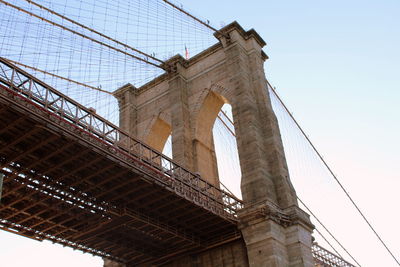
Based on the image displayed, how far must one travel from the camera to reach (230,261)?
100 ft

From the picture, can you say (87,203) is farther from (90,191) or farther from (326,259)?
(326,259)

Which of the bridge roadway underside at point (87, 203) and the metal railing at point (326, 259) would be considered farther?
the metal railing at point (326, 259)

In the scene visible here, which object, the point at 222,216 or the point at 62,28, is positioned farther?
the point at 62,28

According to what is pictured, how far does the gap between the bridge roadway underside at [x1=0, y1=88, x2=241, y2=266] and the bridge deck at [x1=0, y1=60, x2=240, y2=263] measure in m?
0.05

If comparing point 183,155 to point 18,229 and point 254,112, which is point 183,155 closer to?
point 254,112

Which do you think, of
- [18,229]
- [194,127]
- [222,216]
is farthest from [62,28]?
[222,216]

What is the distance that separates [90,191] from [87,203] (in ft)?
4.96

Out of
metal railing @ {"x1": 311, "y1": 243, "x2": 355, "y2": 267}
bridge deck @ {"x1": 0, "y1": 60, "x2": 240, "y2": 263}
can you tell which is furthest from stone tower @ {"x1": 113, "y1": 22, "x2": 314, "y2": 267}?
metal railing @ {"x1": 311, "y1": 243, "x2": 355, "y2": 267}

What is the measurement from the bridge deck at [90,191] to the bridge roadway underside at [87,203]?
0.05 metres

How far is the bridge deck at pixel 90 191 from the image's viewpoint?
21328mm

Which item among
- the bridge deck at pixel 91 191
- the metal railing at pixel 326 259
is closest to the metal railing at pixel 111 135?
the bridge deck at pixel 91 191

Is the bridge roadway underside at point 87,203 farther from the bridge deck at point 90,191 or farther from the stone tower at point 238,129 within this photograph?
the stone tower at point 238,129

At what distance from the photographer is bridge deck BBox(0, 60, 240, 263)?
21.3m

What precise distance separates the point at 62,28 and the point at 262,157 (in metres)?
16.9
